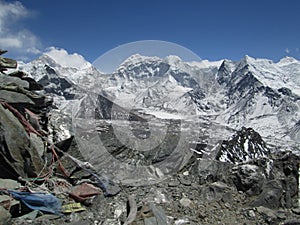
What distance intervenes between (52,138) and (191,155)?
242 inches

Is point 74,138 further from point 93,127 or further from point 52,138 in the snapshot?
point 93,127

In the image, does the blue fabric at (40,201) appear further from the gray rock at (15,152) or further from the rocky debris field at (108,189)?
the gray rock at (15,152)

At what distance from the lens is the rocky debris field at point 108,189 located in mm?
7719

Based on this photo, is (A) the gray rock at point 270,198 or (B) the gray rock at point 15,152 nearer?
(B) the gray rock at point 15,152

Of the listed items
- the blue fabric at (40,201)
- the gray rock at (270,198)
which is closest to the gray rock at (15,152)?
the blue fabric at (40,201)

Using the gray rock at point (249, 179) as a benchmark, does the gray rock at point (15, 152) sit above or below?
above

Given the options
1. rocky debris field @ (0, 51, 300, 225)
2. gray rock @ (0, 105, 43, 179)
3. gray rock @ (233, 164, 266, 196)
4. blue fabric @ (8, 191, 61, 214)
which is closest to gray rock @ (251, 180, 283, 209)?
rocky debris field @ (0, 51, 300, 225)

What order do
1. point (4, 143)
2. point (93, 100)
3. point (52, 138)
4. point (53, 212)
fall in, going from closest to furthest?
point (53, 212)
point (4, 143)
point (52, 138)
point (93, 100)

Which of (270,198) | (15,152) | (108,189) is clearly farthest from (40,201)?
(270,198)

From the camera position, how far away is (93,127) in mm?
13703

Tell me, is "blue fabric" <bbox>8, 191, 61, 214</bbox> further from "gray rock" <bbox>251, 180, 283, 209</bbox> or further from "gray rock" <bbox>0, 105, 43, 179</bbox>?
"gray rock" <bbox>251, 180, 283, 209</bbox>

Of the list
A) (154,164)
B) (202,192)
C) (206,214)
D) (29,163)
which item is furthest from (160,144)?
(29,163)

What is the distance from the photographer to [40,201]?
25.5ft

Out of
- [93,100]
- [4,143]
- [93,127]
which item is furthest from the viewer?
[93,100]
